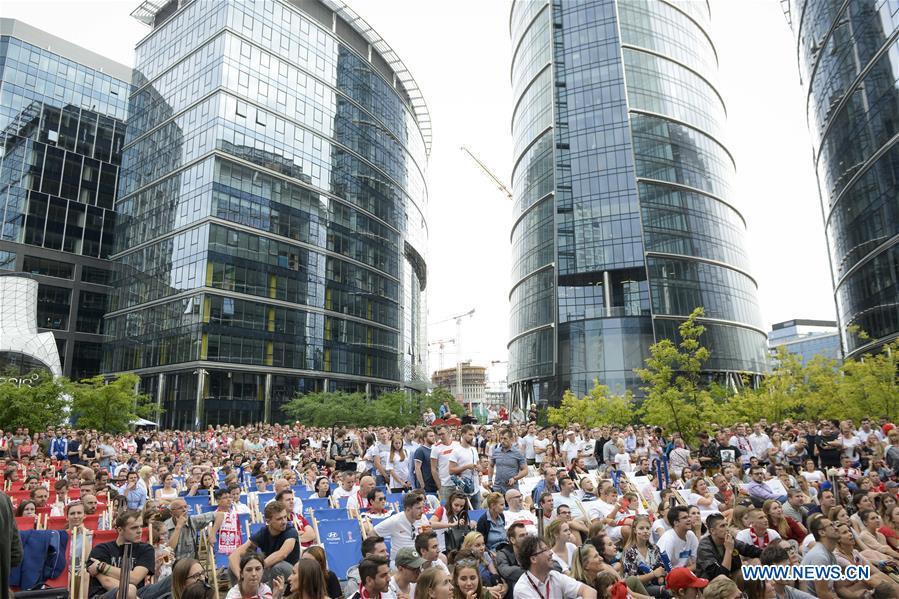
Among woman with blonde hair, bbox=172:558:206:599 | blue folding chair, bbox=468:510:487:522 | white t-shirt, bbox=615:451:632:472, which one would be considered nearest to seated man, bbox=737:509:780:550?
blue folding chair, bbox=468:510:487:522

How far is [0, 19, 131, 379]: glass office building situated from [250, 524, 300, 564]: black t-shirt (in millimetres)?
82773

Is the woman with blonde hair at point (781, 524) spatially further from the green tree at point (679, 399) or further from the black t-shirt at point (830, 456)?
the green tree at point (679, 399)

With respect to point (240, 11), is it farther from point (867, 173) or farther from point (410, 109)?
point (867, 173)

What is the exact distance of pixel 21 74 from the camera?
78062 millimetres

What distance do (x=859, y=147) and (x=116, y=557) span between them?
2422 inches

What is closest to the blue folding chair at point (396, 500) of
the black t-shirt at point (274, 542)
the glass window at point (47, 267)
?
the black t-shirt at point (274, 542)

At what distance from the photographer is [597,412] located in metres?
45.1

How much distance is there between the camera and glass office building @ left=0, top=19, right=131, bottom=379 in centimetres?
7581

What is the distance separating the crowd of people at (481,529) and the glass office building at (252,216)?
147 ft

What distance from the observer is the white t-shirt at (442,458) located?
37.4 ft

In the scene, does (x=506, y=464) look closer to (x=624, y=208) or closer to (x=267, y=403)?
(x=267, y=403)

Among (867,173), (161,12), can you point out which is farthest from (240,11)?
(867,173)

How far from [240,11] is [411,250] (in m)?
42.2

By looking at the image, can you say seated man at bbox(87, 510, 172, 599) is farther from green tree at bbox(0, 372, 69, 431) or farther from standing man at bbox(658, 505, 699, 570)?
green tree at bbox(0, 372, 69, 431)
